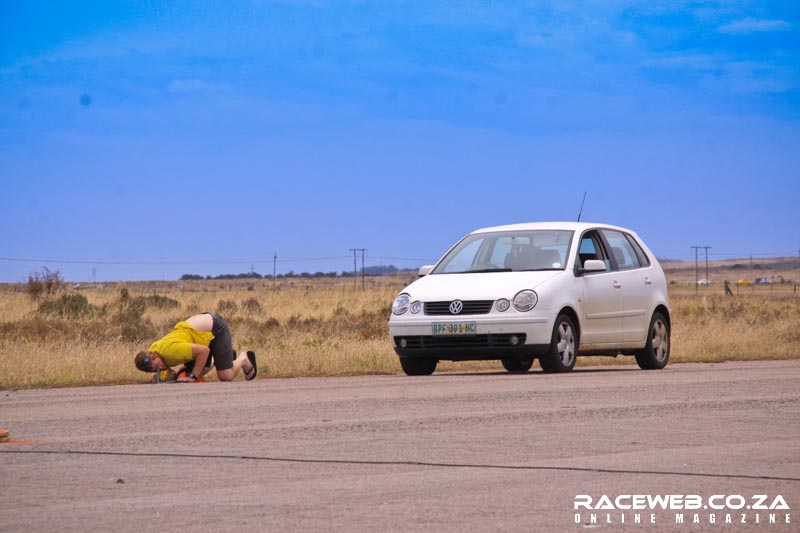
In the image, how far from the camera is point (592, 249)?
17.8 metres

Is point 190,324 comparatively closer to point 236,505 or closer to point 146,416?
point 146,416

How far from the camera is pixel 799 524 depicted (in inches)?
253

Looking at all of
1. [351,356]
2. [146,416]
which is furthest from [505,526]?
[351,356]

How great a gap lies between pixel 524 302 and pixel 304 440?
6.77 meters

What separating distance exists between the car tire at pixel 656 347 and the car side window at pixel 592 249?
46.1 inches

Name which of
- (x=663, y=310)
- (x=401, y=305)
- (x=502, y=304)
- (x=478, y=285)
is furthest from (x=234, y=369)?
(x=663, y=310)

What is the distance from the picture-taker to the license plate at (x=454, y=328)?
16055 mm

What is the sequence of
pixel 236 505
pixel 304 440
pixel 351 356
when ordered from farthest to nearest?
pixel 351 356, pixel 304 440, pixel 236 505

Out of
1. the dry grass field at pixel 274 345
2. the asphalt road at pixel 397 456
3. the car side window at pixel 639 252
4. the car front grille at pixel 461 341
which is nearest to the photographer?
the asphalt road at pixel 397 456

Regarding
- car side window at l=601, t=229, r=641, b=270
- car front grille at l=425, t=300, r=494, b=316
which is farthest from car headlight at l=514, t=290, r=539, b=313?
car side window at l=601, t=229, r=641, b=270

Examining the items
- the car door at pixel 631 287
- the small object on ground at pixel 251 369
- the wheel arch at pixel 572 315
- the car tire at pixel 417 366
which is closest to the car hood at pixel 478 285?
the wheel arch at pixel 572 315

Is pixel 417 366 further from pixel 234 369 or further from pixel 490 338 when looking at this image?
pixel 234 369

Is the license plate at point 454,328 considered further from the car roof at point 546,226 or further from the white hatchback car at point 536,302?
the car roof at point 546,226

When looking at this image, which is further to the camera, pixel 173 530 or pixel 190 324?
pixel 190 324
